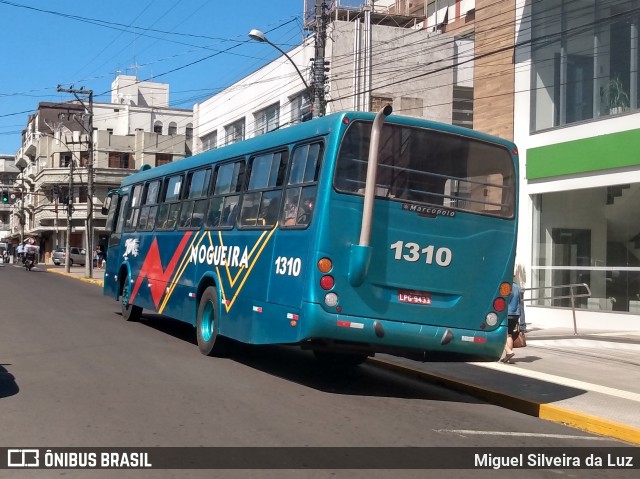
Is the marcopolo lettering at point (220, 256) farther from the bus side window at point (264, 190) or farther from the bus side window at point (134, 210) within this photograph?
the bus side window at point (134, 210)

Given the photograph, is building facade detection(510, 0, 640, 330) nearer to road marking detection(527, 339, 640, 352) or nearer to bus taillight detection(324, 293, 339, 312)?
road marking detection(527, 339, 640, 352)

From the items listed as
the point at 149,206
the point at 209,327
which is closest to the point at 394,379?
the point at 209,327

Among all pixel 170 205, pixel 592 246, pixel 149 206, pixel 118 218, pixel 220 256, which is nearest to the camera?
pixel 220 256

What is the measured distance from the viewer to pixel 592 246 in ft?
59.5

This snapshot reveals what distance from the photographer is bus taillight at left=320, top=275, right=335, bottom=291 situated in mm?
8461

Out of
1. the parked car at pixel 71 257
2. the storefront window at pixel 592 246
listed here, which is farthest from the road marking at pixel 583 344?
the parked car at pixel 71 257

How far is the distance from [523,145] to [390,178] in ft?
39.4

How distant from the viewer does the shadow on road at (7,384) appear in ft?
27.2

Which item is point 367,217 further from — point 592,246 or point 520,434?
point 592,246

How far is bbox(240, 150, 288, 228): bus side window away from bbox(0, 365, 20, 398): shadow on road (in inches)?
143

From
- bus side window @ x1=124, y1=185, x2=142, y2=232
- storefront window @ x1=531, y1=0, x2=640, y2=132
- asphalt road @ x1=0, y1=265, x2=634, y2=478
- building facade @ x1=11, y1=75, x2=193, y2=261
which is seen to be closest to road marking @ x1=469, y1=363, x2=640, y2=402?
asphalt road @ x1=0, y1=265, x2=634, y2=478

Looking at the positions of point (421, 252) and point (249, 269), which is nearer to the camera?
point (421, 252)

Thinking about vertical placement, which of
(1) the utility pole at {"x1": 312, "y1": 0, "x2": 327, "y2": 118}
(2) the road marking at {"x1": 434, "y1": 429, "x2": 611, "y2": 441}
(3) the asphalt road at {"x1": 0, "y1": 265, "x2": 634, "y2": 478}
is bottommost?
(2) the road marking at {"x1": 434, "y1": 429, "x2": 611, "y2": 441}

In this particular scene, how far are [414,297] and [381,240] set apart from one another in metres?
0.79
